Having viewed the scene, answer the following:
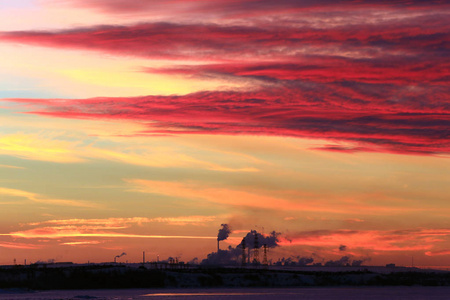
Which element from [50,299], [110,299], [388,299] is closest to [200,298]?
[110,299]

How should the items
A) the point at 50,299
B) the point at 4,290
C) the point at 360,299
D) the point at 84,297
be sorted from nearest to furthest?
1. the point at 50,299
2. the point at 84,297
3. the point at 360,299
4. the point at 4,290

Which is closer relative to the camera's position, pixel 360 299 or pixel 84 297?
pixel 84 297

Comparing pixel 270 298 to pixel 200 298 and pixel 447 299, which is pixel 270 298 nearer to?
pixel 200 298

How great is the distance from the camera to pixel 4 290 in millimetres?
198250

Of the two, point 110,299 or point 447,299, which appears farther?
point 447,299

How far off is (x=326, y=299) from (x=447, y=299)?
32562 millimetres

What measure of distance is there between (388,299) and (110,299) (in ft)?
230

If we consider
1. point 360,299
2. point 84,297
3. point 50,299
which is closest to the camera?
point 50,299

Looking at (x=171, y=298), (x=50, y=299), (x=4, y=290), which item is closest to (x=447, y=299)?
(x=171, y=298)

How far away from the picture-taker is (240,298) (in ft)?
571

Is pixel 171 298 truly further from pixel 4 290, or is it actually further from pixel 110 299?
pixel 4 290

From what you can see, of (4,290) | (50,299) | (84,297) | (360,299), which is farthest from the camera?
(4,290)

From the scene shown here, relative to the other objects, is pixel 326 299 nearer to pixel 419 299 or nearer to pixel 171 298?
pixel 419 299

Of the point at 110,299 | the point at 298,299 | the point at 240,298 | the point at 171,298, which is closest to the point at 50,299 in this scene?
the point at 110,299
